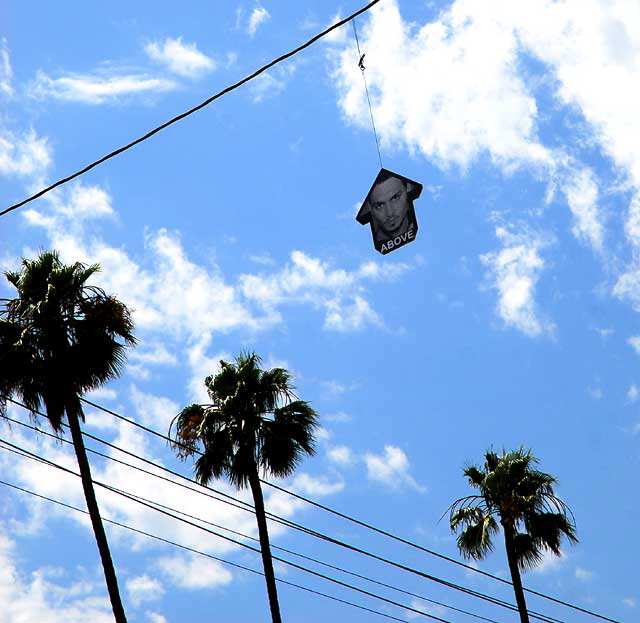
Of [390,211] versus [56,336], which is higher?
[56,336]

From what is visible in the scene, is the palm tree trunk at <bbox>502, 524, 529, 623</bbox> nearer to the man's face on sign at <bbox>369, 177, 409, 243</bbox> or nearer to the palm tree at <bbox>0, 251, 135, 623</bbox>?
the palm tree at <bbox>0, 251, 135, 623</bbox>

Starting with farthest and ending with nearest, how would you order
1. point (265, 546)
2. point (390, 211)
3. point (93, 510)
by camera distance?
point (265, 546), point (93, 510), point (390, 211)

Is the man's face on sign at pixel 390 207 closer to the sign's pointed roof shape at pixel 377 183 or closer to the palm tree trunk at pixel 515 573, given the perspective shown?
the sign's pointed roof shape at pixel 377 183

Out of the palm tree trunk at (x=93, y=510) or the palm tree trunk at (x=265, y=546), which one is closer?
the palm tree trunk at (x=93, y=510)

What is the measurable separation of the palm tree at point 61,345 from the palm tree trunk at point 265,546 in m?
5.01

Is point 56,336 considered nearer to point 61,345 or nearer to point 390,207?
point 61,345

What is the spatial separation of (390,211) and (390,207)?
0.23 ft

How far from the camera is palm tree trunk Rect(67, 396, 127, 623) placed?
25827 mm

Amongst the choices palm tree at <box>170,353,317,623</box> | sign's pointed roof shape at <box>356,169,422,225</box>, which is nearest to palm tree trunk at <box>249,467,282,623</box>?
palm tree at <box>170,353,317,623</box>

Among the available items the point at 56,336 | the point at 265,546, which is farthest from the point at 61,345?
the point at 265,546

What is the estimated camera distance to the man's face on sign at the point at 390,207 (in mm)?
17047

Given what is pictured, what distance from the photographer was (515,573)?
3306cm

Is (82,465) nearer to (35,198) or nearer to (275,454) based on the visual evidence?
(275,454)

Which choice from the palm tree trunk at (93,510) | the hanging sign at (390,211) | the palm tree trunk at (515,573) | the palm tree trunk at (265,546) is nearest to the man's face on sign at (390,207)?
the hanging sign at (390,211)
